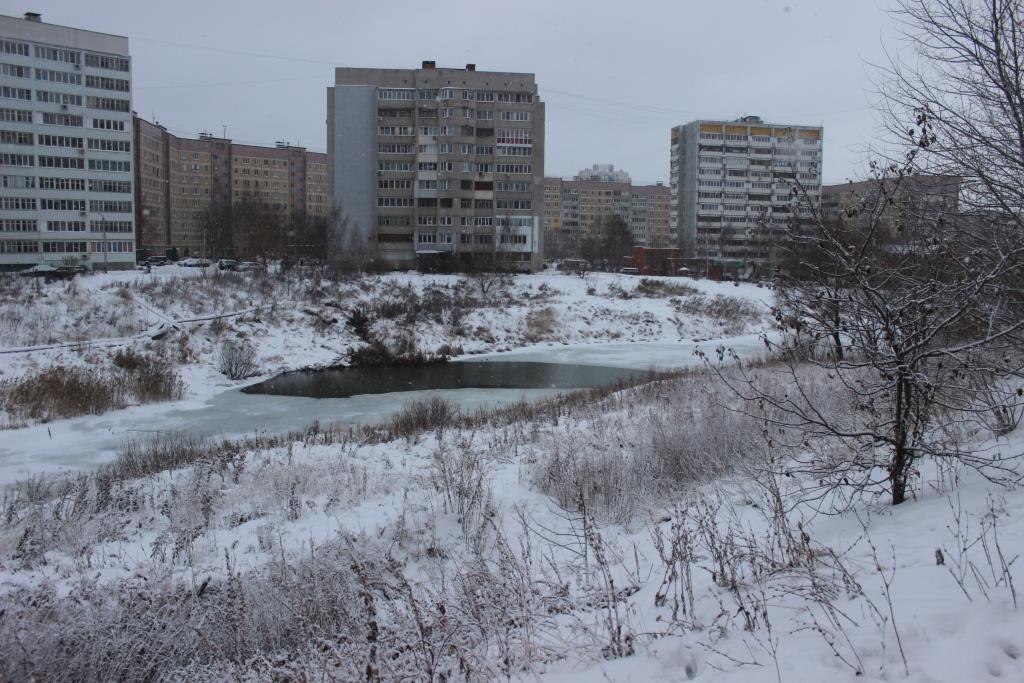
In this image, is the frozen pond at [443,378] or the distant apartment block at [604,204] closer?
the frozen pond at [443,378]

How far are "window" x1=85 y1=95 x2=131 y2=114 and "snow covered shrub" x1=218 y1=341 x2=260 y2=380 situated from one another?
4469cm

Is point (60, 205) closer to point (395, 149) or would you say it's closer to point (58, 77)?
point (58, 77)

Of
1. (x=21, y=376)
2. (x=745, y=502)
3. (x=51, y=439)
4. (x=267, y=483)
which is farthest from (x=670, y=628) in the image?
(x=21, y=376)

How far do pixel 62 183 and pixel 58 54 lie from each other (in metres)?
10.1

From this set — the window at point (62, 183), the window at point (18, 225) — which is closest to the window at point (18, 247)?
the window at point (18, 225)

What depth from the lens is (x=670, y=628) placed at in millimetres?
4098

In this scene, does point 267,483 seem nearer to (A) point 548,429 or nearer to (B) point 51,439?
(A) point 548,429

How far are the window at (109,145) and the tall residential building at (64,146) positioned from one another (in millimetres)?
73

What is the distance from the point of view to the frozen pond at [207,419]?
13789 mm

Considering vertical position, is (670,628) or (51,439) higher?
(670,628)

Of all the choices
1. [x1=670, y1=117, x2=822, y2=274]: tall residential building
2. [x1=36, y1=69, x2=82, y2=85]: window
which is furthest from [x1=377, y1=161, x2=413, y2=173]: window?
[x1=670, y1=117, x2=822, y2=274]: tall residential building

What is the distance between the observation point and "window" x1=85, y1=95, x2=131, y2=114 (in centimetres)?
5834

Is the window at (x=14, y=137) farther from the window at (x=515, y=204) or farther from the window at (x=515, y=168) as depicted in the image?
the window at (x=515, y=204)

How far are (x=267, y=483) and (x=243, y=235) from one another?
57.7 metres
